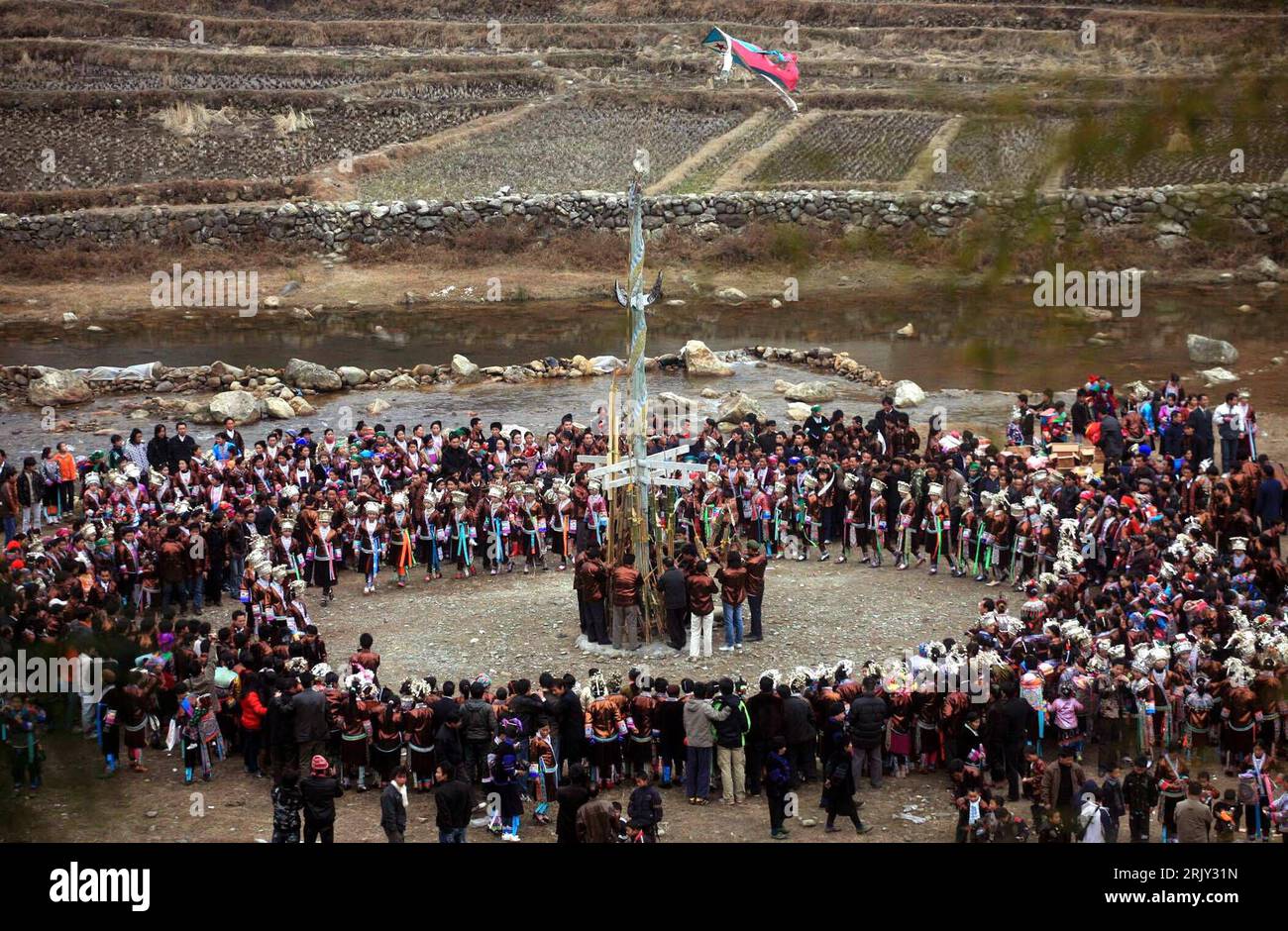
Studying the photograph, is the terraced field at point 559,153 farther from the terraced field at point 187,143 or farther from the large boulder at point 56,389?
the large boulder at point 56,389

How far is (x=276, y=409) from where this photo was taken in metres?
31.3

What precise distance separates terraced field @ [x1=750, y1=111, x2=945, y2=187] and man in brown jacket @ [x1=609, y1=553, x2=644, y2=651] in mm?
27150

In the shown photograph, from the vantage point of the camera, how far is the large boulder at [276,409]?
103 feet

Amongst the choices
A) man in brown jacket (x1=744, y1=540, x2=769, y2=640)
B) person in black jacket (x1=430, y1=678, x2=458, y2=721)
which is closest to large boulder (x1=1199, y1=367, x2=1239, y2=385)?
man in brown jacket (x1=744, y1=540, x2=769, y2=640)

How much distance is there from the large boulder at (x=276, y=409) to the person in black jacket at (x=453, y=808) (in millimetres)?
18316

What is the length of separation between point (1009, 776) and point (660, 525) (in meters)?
5.74

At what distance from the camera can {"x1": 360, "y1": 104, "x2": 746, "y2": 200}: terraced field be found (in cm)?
4947

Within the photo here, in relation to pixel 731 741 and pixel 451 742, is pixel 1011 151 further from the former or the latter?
pixel 451 742

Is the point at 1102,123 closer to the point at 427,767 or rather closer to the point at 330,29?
the point at 427,767

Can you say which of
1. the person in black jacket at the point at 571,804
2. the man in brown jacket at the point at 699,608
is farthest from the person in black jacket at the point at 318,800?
the man in brown jacket at the point at 699,608

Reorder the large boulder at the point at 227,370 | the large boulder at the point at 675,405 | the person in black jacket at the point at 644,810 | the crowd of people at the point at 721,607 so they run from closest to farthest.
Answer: the person in black jacket at the point at 644,810 → the crowd of people at the point at 721,607 → the large boulder at the point at 675,405 → the large boulder at the point at 227,370

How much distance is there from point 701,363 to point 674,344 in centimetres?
382

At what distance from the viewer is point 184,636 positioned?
17422 millimetres

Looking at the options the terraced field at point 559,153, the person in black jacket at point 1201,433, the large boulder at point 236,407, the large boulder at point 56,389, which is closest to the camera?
the person in black jacket at point 1201,433
